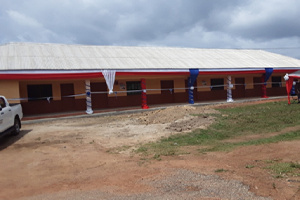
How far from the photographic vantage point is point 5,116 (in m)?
9.54

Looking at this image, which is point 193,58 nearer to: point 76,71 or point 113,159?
point 76,71

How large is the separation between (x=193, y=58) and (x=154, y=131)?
46.8ft

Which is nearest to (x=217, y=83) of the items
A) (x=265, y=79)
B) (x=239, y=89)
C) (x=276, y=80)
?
(x=239, y=89)

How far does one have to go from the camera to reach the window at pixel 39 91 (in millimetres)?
17422

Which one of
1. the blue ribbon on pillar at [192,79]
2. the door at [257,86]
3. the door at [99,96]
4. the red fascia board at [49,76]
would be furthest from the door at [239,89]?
the red fascia board at [49,76]

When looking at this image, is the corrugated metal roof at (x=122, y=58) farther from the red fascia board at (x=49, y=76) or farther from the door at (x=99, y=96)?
the door at (x=99, y=96)

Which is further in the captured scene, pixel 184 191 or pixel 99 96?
pixel 99 96

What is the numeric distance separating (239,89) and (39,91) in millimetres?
16474

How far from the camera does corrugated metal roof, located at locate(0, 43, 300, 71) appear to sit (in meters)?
17.2

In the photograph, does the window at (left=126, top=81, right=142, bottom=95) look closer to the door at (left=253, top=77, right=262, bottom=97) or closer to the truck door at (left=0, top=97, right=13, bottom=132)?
the truck door at (left=0, top=97, right=13, bottom=132)

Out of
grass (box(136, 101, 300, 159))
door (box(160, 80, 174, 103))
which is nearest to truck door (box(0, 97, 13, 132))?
grass (box(136, 101, 300, 159))

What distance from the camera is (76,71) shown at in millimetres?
16484

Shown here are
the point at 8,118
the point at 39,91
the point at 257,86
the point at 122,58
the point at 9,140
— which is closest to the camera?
the point at 8,118

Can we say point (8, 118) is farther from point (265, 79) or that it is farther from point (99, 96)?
point (265, 79)
